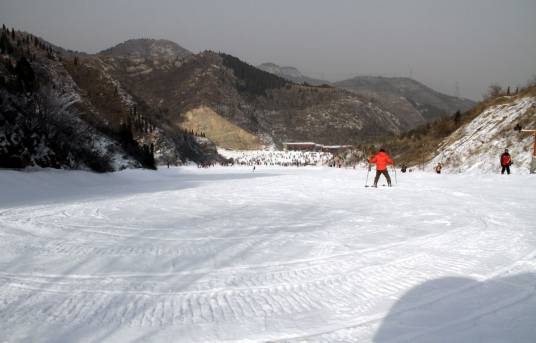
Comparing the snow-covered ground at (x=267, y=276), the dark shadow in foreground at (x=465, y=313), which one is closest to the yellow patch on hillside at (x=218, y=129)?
the snow-covered ground at (x=267, y=276)

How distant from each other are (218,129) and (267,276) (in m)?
115

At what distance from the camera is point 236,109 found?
142375 mm

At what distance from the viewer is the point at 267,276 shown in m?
4.31

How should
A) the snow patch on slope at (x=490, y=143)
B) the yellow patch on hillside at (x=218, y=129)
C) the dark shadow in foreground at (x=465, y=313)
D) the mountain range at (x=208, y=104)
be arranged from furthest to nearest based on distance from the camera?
the yellow patch on hillside at (x=218, y=129) < the mountain range at (x=208, y=104) < the snow patch on slope at (x=490, y=143) < the dark shadow in foreground at (x=465, y=313)

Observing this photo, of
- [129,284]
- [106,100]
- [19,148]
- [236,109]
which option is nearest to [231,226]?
[129,284]

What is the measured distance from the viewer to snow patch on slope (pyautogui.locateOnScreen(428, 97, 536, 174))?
75.0 ft

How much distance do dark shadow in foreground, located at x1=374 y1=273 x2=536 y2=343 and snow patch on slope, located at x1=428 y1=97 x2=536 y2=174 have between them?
2082cm

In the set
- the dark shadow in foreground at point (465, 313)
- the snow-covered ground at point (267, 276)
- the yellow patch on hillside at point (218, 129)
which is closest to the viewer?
the dark shadow in foreground at point (465, 313)

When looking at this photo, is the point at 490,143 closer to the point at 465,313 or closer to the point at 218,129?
the point at 465,313

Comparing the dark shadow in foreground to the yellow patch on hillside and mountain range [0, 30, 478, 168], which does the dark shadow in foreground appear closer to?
mountain range [0, 30, 478, 168]

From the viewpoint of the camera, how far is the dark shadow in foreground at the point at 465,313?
2924 mm

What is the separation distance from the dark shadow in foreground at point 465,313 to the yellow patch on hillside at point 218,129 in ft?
355

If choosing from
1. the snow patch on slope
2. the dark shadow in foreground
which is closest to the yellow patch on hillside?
the snow patch on slope

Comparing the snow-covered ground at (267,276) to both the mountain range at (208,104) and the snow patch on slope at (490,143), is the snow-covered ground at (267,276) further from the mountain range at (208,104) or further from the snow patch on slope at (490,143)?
the mountain range at (208,104)
